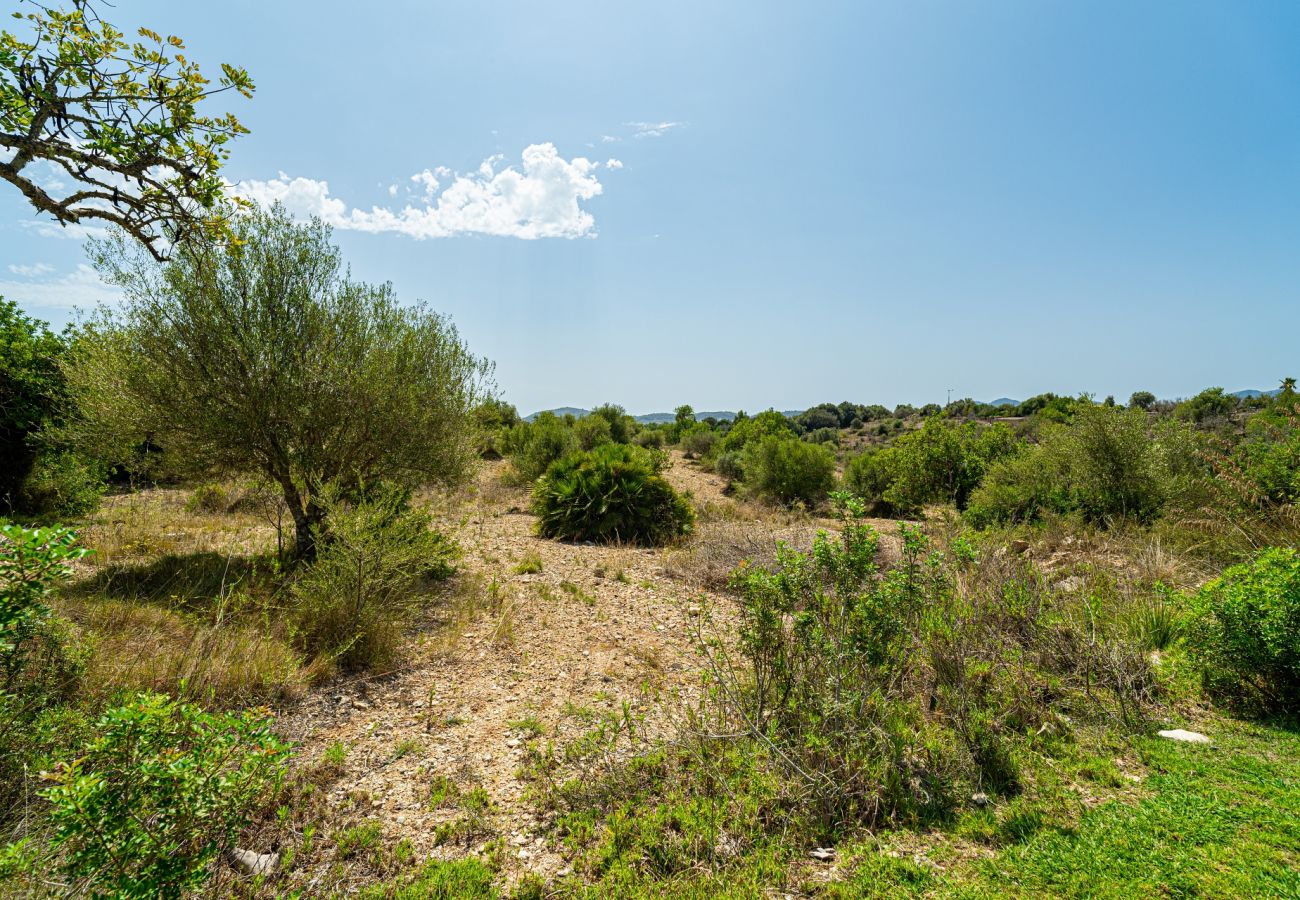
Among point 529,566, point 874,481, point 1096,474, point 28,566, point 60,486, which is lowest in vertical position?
point 529,566

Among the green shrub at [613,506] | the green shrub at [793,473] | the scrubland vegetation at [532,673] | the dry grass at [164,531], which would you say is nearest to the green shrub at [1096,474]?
the scrubland vegetation at [532,673]

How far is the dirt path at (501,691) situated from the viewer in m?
2.96

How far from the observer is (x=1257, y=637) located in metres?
3.35

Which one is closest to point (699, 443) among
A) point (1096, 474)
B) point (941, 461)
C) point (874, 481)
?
point (874, 481)

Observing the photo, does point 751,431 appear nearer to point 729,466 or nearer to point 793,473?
point 729,466

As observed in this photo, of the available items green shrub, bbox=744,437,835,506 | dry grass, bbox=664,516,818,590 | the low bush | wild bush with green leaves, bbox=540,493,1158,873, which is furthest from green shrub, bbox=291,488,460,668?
the low bush

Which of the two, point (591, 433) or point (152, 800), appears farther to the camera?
point (591, 433)

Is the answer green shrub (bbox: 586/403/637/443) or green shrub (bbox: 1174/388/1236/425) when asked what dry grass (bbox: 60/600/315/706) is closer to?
green shrub (bbox: 586/403/637/443)

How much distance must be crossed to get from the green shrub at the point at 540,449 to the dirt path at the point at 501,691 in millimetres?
8211

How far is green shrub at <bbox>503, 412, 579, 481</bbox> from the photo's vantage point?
1611 cm

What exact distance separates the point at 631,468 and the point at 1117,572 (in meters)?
7.36

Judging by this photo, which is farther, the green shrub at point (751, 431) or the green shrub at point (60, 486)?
the green shrub at point (751, 431)

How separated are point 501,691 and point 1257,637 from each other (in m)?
5.38

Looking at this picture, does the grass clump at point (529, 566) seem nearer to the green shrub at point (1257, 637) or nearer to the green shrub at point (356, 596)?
the green shrub at point (356, 596)
